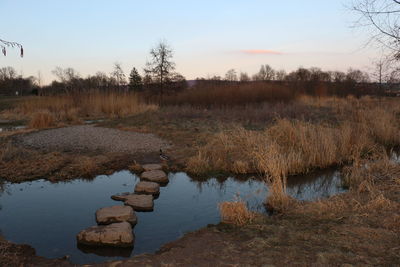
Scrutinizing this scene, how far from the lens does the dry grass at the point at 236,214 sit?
13.7 ft

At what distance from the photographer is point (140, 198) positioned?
5.19 metres

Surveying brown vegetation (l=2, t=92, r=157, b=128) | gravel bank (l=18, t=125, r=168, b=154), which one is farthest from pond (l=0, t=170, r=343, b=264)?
brown vegetation (l=2, t=92, r=157, b=128)

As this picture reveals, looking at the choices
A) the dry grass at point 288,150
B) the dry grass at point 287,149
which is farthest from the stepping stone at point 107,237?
the dry grass at point 287,149

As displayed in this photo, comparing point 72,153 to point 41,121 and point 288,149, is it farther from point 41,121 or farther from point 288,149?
point 288,149

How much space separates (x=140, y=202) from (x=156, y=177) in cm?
138

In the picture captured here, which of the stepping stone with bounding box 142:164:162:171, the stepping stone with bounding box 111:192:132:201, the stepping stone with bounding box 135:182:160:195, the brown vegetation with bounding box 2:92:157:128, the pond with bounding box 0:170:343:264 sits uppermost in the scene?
the brown vegetation with bounding box 2:92:157:128

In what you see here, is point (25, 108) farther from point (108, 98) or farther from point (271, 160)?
point (271, 160)

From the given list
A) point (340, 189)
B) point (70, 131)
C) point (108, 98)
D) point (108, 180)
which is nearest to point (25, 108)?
point (108, 98)

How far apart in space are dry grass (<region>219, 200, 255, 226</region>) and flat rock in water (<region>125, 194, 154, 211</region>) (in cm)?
130

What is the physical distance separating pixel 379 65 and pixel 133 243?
15.6 feet

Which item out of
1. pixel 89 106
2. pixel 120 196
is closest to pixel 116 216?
pixel 120 196

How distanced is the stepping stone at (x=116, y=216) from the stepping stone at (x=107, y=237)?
43cm

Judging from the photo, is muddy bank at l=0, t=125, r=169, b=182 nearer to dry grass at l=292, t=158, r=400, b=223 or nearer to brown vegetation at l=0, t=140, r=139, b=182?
brown vegetation at l=0, t=140, r=139, b=182

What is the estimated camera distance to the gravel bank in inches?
340
